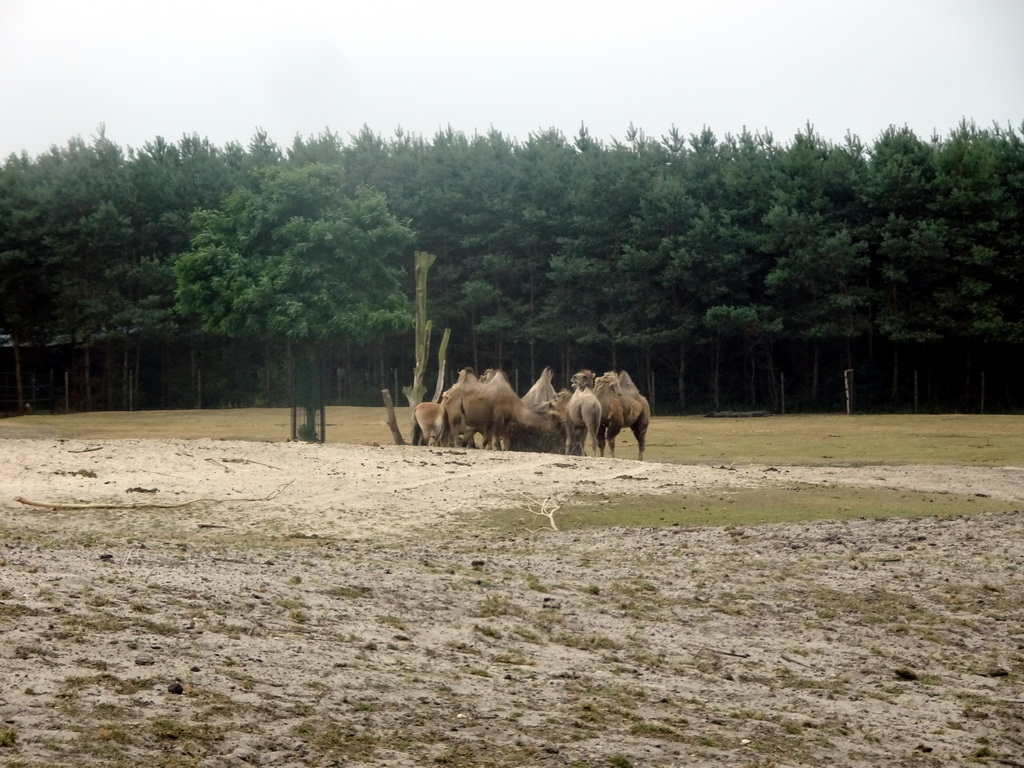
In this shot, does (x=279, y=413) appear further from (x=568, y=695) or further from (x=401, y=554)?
(x=568, y=695)

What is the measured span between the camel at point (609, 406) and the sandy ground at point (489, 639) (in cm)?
786

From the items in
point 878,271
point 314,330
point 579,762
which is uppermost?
point 878,271

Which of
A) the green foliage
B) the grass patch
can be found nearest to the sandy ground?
the grass patch

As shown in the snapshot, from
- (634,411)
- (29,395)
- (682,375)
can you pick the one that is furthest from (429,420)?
(29,395)

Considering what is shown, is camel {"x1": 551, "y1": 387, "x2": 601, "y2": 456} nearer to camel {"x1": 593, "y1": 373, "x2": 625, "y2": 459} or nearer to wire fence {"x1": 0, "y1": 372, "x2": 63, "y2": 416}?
camel {"x1": 593, "y1": 373, "x2": 625, "y2": 459}

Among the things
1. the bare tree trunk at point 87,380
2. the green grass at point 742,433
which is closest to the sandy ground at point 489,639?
the green grass at point 742,433

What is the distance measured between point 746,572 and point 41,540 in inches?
233

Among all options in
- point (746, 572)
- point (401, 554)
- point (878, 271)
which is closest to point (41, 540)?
point (401, 554)

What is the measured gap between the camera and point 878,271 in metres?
41.7

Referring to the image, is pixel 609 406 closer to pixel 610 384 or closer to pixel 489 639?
pixel 610 384

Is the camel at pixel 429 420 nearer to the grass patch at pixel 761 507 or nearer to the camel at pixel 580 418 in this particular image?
the camel at pixel 580 418

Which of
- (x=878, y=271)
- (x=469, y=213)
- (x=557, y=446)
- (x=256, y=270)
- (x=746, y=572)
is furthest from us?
(x=469, y=213)

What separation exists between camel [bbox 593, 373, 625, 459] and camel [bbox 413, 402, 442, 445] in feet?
9.11

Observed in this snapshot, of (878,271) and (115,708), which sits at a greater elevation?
(878,271)
